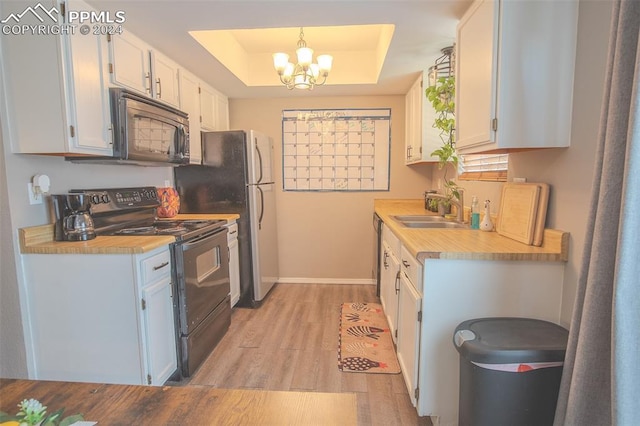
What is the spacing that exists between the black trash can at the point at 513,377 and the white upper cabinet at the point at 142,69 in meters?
2.39

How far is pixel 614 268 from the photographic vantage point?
0.90 metres

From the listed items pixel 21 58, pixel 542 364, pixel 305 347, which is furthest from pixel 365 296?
pixel 21 58

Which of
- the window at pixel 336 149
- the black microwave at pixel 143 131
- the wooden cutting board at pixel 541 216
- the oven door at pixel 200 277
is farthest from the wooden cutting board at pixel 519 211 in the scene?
the black microwave at pixel 143 131

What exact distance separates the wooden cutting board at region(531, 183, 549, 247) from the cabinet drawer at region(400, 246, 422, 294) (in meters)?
0.57

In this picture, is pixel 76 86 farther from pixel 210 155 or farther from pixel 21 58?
pixel 210 155

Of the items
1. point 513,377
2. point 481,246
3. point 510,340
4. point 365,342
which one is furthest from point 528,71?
point 365,342

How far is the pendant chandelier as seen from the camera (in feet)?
8.12

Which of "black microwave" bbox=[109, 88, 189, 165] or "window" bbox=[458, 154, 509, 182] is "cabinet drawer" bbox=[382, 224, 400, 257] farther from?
"black microwave" bbox=[109, 88, 189, 165]

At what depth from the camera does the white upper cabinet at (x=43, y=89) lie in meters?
1.70

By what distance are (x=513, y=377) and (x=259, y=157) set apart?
2760mm

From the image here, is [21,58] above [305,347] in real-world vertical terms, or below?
→ above

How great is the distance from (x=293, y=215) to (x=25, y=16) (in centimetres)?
285

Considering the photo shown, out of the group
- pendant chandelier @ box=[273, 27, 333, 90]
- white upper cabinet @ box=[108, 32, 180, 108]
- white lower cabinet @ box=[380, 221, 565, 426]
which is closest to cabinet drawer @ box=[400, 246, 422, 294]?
white lower cabinet @ box=[380, 221, 565, 426]

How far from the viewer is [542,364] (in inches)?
47.3
